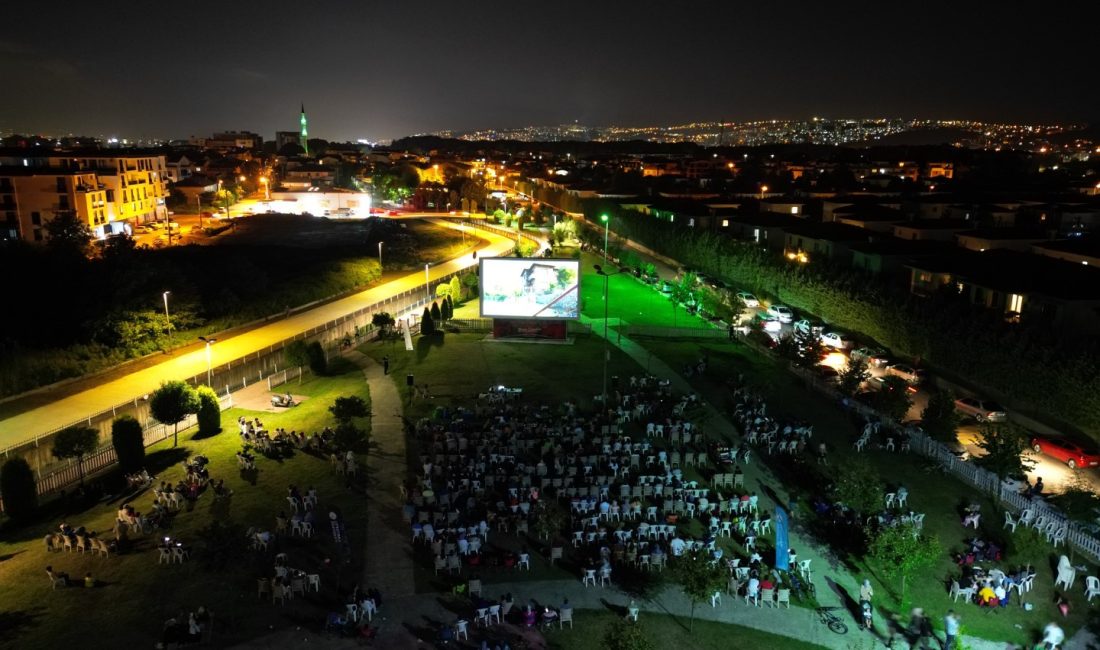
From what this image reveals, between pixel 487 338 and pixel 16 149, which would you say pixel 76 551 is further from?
pixel 16 149

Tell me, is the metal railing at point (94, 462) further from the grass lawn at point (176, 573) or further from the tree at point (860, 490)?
the tree at point (860, 490)

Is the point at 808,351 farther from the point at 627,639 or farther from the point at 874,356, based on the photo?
the point at 627,639

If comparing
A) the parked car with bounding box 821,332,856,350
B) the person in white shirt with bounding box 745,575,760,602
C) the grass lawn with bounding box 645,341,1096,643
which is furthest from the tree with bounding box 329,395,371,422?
the parked car with bounding box 821,332,856,350

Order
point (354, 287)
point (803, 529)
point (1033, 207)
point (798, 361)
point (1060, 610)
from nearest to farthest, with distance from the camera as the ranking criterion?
1. point (1060, 610)
2. point (803, 529)
3. point (798, 361)
4. point (354, 287)
5. point (1033, 207)

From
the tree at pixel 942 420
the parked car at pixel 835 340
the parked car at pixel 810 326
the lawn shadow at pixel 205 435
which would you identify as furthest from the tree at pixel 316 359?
the parked car at pixel 835 340

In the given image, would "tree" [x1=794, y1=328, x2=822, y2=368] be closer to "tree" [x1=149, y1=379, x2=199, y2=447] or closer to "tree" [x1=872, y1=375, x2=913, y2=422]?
"tree" [x1=872, y1=375, x2=913, y2=422]

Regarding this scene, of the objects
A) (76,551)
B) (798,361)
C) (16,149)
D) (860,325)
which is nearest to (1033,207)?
(860,325)
